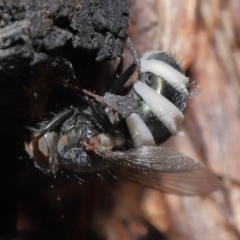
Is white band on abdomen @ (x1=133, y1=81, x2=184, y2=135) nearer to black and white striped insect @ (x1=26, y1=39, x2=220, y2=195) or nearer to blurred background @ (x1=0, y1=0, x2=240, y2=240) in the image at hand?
black and white striped insect @ (x1=26, y1=39, x2=220, y2=195)

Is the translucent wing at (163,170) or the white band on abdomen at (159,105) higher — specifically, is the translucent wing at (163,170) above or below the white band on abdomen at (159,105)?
below

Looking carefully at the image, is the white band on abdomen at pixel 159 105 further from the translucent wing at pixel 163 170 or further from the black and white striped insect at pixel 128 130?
A: the translucent wing at pixel 163 170

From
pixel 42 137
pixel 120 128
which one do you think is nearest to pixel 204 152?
pixel 120 128

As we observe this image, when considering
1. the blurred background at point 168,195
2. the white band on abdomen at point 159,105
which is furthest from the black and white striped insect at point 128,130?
the blurred background at point 168,195

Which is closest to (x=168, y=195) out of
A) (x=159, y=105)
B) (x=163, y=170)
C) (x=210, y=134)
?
(x=210, y=134)

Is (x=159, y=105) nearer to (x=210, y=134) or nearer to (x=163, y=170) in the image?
(x=163, y=170)

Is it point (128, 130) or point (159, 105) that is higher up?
point (159, 105)

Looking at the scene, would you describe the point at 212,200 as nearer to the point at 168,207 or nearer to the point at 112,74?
the point at 168,207
